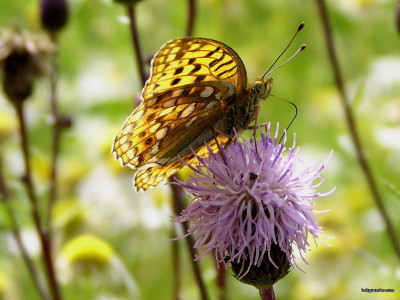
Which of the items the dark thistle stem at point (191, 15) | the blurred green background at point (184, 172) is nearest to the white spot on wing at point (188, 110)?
the blurred green background at point (184, 172)

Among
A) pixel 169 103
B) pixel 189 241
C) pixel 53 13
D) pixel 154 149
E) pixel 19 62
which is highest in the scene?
pixel 53 13

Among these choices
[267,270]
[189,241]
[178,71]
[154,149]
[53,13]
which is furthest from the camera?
[53,13]

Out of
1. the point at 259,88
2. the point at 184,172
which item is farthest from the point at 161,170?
the point at 184,172

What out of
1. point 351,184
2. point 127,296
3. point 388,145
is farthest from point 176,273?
point 351,184

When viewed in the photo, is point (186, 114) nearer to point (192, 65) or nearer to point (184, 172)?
point (192, 65)

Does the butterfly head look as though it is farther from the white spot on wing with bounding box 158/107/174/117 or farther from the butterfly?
the white spot on wing with bounding box 158/107/174/117

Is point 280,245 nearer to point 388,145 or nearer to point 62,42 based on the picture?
point 388,145
